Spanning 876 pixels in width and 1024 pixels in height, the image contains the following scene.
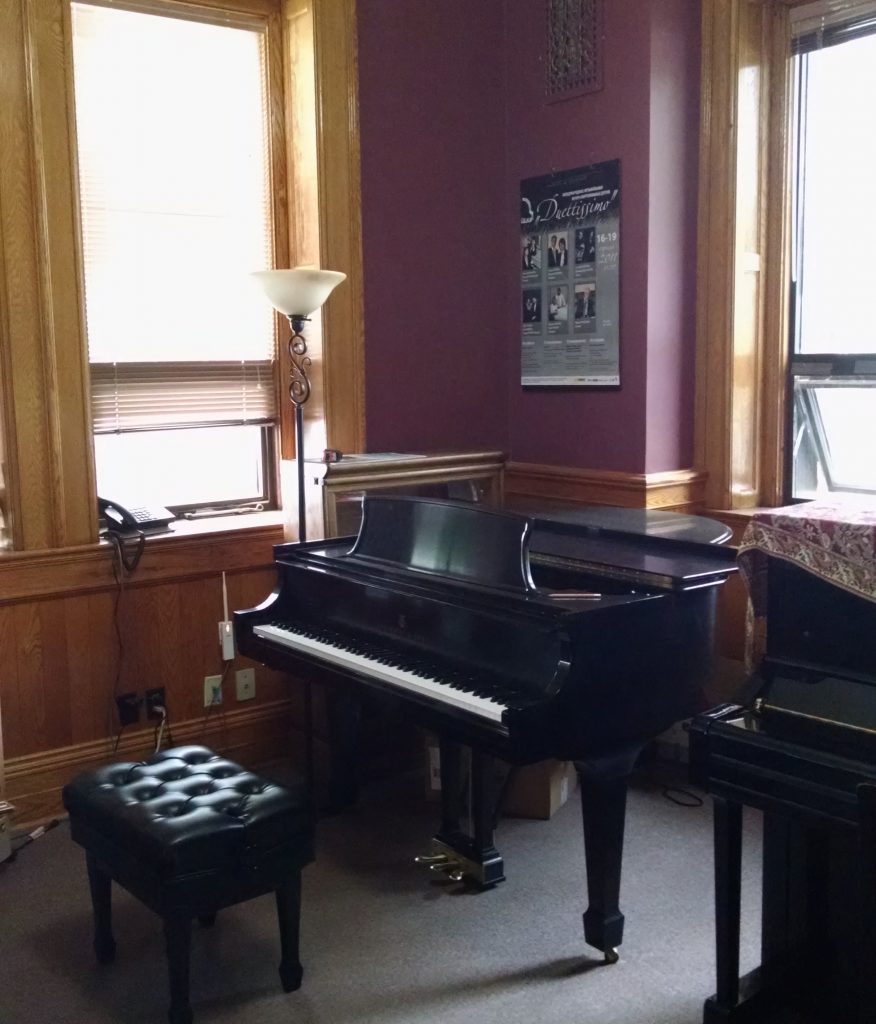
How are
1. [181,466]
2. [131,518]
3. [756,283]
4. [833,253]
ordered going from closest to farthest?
[131,518] < [833,253] < [756,283] < [181,466]

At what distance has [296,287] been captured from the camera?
3125mm

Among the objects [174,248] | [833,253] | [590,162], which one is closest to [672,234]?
[590,162]

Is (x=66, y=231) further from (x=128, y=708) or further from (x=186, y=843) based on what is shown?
(x=186, y=843)

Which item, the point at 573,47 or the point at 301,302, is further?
the point at 573,47

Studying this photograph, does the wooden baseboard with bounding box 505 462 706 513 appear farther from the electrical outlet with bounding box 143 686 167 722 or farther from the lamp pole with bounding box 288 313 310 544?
the electrical outlet with bounding box 143 686 167 722

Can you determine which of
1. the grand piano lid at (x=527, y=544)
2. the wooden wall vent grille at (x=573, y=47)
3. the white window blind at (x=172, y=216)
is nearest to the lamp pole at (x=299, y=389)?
the white window blind at (x=172, y=216)

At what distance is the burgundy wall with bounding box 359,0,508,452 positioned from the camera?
3.74 metres

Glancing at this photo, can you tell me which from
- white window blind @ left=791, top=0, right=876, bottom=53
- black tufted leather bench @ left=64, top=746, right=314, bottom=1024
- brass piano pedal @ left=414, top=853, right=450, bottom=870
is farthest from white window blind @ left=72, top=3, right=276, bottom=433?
white window blind @ left=791, top=0, right=876, bottom=53

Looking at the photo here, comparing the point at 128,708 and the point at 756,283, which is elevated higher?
the point at 756,283

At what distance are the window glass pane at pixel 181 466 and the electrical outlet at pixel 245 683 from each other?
601mm

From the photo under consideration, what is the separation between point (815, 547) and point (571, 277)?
199 cm

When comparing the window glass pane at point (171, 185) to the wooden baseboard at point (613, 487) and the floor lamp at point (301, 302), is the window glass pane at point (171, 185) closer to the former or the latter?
the floor lamp at point (301, 302)

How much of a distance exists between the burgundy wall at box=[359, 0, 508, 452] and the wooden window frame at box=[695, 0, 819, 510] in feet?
2.65

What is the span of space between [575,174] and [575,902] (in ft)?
7.70
